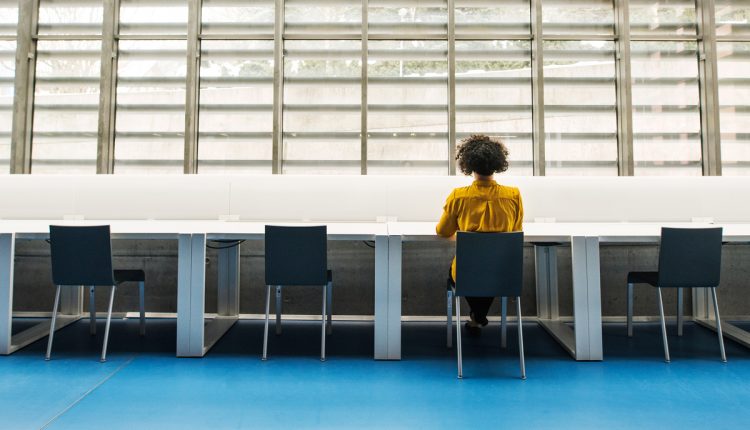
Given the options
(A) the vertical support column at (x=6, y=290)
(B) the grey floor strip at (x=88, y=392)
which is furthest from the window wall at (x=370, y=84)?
(B) the grey floor strip at (x=88, y=392)

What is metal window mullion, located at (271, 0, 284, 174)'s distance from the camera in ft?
15.3

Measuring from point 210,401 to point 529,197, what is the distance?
342 cm

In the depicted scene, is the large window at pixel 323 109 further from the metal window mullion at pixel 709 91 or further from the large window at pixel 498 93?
the metal window mullion at pixel 709 91

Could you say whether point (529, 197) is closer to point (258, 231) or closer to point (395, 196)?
point (395, 196)

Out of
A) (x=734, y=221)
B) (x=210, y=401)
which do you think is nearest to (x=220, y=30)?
(x=210, y=401)

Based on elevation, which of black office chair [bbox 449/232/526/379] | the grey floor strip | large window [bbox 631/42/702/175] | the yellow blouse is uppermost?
large window [bbox 631/42/702/175]

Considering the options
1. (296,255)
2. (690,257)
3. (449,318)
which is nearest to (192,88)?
(296,255)

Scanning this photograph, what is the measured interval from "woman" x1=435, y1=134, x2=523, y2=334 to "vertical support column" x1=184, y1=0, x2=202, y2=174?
10.2ft

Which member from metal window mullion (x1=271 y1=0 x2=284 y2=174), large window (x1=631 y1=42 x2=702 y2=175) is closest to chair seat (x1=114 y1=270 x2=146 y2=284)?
metal window mullion (x1=271 y1=0 x2=284 y2=174)

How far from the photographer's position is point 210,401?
7.22 ft

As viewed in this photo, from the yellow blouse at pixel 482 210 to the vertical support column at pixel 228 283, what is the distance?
2031mm

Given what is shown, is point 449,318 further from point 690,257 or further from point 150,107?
point 150,107

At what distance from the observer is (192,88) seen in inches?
184

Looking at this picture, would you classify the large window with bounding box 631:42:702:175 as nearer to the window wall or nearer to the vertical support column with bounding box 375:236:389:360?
the window wall
